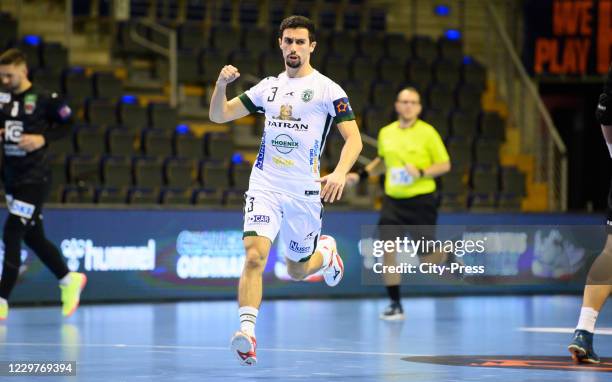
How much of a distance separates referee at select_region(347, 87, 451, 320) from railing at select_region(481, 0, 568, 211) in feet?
25.7

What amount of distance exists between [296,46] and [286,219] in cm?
117

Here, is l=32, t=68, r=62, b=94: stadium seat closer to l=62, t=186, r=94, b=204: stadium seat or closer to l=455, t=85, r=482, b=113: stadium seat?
l=62, t=186, r=94, b=204: stadium seat

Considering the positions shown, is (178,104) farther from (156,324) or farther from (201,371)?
(201,371)

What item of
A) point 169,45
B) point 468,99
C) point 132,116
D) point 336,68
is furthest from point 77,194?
point 468,99

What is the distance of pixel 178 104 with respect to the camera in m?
19.5

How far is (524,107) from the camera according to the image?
21641 millimetres

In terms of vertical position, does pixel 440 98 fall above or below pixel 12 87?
above

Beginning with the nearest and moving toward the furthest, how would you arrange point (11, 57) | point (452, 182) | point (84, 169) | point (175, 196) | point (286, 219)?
point (286, 219), point (11, 57), point (84, 169), point (175, 196), point (452, 182)

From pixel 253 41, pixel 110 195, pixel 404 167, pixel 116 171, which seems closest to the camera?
pixel 404 167

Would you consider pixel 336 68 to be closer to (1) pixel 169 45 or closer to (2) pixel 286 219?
(1) pixel 169 45

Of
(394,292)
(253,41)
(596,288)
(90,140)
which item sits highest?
(253,41)

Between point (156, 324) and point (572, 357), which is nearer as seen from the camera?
point (572, 357)

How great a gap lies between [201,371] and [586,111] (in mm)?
19262

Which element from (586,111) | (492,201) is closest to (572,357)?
(492,201)
